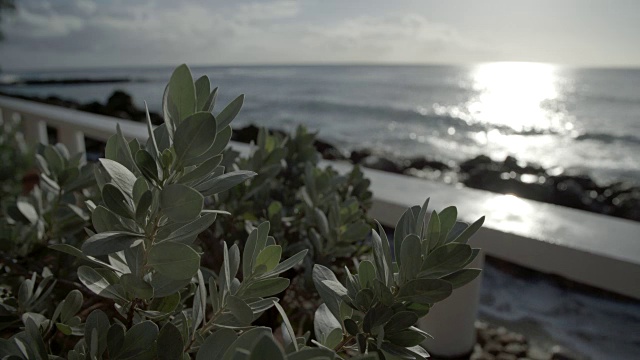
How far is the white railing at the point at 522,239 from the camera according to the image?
41.9 inches

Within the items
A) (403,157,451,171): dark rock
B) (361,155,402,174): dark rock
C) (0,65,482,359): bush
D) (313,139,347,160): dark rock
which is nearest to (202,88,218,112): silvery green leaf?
(0,65,482,359): bush

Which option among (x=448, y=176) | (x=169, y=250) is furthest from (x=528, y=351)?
(x=448, y=176)

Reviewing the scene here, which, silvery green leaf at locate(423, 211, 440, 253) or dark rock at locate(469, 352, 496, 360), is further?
dark rock at locate(469, 352, 496, 360)

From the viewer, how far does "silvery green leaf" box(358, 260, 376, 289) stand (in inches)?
15.1

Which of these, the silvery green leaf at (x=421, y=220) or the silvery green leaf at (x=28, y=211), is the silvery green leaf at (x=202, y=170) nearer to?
the silvery green leaf at (x=421, y=220)

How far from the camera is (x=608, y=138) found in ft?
49.8

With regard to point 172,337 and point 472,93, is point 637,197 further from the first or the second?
point 472,93

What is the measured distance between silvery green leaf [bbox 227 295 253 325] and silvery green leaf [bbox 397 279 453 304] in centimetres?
11

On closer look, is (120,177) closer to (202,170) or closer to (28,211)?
(202,170)

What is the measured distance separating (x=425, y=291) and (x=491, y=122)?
62.9 feet

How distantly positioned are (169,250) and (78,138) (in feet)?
10.1

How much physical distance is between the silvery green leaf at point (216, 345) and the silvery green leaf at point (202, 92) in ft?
0.53

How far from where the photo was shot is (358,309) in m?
0.38

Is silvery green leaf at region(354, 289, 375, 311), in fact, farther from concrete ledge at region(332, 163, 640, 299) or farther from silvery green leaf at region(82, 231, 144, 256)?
concrete ledge at region(332, 163, 640, 299)
